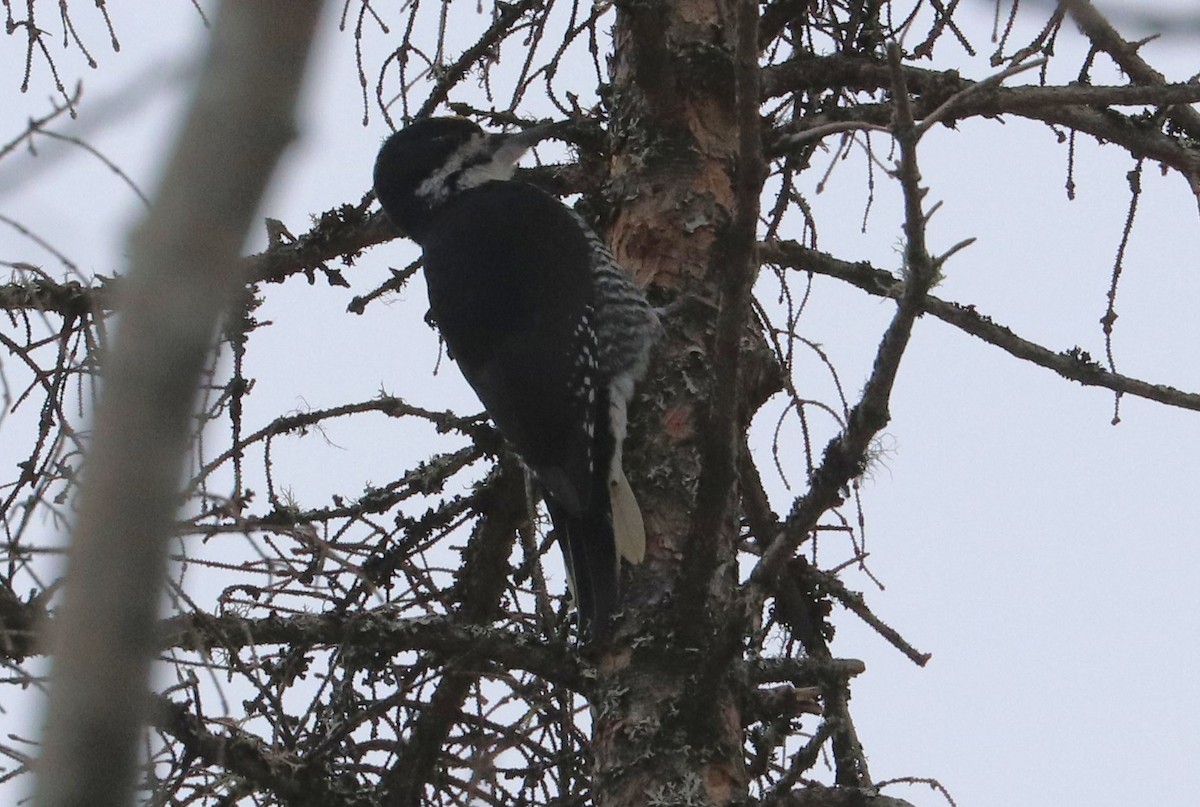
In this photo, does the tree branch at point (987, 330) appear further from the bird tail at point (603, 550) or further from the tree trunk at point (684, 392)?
the bird tail at point (603, 550)

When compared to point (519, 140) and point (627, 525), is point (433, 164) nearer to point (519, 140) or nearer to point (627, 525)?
point (519, 140)

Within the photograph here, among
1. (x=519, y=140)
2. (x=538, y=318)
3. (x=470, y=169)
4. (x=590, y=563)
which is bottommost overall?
(x=590, y=563)

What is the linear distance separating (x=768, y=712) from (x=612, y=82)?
5.49ft

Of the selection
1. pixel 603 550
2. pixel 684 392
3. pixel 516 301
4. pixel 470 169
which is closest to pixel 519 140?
pixel 470 169

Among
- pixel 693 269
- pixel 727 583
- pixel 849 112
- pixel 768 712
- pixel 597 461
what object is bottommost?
pixel 768 712

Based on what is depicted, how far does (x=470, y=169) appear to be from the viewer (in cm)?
428

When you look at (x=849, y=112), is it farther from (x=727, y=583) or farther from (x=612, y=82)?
(x=727, y=583)

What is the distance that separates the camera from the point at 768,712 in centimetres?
262

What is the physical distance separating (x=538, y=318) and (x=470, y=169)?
2.29ft

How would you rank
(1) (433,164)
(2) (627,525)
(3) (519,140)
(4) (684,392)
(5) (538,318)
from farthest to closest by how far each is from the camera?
1. (1) (433,164)
2. (3) (519,140)
3. (5) (538,318)
4. (4) (684,392)
5. (2) (627,525)

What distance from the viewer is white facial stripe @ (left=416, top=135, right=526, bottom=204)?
4.20 metres

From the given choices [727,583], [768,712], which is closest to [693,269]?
[727,583]

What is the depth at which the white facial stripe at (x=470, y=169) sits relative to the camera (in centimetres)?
420

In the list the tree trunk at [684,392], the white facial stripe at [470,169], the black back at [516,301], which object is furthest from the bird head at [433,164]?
the tree trunk at [684,392]
